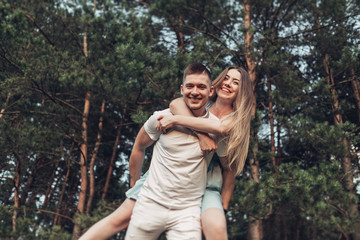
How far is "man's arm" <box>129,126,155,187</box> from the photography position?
8.36 feet

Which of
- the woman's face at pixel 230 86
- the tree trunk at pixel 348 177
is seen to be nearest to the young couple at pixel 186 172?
the woman's face at pixel 230 86

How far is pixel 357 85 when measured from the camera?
10234mm

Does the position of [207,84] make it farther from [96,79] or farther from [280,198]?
[96,79]

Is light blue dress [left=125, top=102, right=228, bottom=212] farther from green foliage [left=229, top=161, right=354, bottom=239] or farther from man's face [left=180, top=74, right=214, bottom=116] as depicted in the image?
green foliage [left=229, top=161, right=354, bottom=239]

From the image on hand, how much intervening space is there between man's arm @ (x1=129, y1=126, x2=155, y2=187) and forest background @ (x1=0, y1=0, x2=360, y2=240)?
366cm

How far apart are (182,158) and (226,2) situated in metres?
8.04

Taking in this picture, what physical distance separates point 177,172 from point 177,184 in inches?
2.5

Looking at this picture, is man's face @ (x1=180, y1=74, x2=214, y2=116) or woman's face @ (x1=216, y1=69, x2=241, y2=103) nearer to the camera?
man's face @ (x1=180, y1=74, x2=214, y2=116)

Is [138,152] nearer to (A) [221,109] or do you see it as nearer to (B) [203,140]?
(B) [203,140]

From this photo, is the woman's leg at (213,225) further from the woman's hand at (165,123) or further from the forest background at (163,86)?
the forest background at (163,86)

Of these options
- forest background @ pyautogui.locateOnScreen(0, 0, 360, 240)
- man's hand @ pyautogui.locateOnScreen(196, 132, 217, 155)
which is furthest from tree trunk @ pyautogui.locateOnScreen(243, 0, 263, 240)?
man's hand @ pyautogui.locateOnScreen(196, 132, 217, 155)

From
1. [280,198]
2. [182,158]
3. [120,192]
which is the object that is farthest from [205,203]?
[120,192]

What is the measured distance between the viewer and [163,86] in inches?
278

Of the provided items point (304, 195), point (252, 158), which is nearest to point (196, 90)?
point (304, 195)
